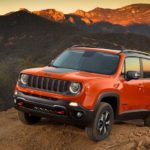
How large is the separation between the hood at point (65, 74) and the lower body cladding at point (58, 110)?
1.46 ft

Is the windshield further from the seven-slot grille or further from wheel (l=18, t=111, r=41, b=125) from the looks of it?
wheel (l=18, t=111, r=41, b=125)

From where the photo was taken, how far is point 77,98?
8.22 meters

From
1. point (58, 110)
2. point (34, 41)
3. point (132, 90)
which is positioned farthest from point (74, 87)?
point (34, 41)

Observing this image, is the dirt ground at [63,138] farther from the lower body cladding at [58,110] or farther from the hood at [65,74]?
the hood at [65,74]

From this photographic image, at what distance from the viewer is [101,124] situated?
8.76 meters

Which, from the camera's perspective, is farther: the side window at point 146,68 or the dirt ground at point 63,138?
the side window at point 146,68

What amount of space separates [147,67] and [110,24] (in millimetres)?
157878

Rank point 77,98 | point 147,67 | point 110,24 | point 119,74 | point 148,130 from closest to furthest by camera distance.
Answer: point 77,98, point 119,74, point 148,130, point 147,67, point 110,24

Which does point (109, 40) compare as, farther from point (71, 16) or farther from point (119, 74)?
point (119, 74)

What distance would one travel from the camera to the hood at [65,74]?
8414 millimetres

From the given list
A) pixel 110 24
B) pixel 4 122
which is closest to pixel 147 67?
pixel 4 122

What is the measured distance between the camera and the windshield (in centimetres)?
932

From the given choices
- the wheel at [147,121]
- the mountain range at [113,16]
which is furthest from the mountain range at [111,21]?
the wheel at [147,121]

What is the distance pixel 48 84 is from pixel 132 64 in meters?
2.23
